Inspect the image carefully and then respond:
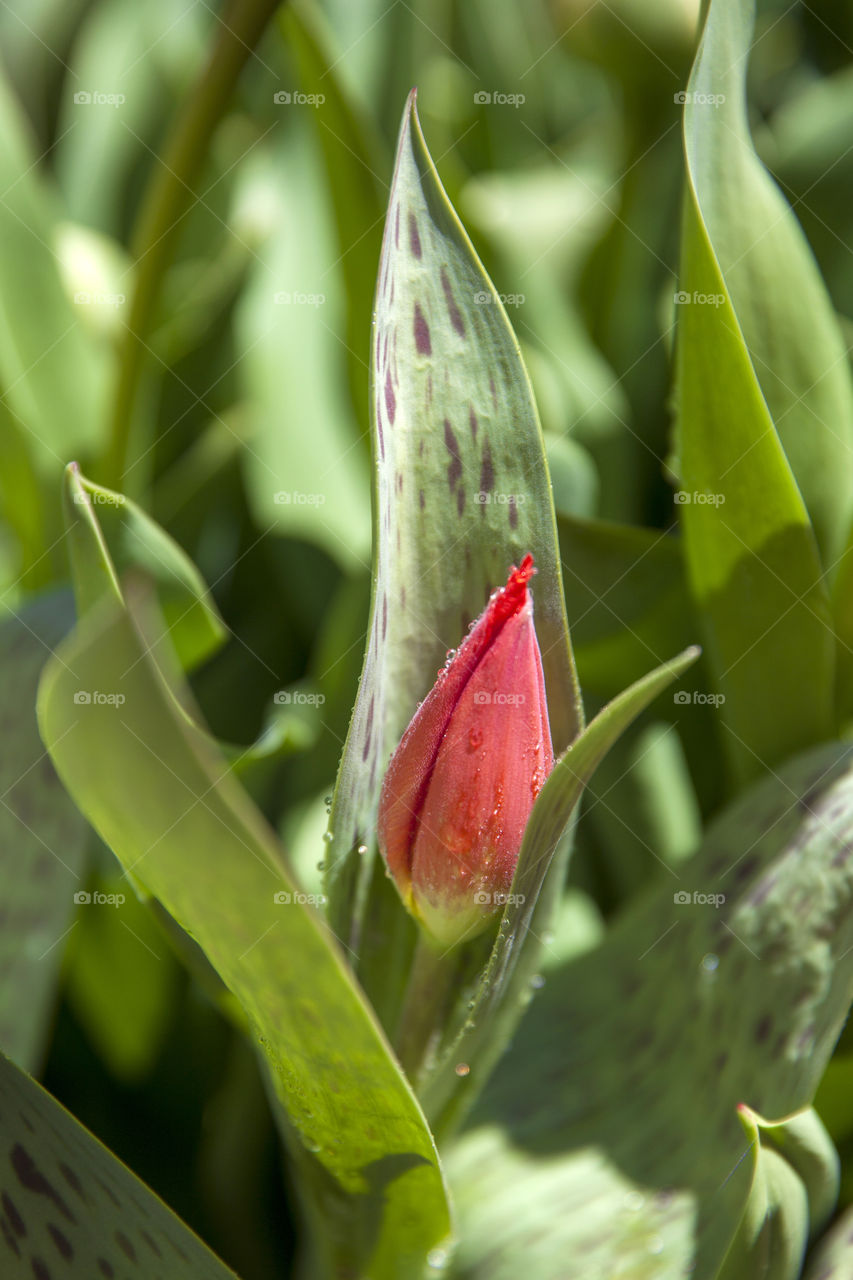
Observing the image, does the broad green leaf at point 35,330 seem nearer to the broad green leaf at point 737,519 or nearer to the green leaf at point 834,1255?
the broad green leaf at point 737,519

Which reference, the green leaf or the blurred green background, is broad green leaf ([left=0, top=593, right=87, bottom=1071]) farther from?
the green leaf

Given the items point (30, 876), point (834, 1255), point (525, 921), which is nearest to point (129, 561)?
point (30, 876)

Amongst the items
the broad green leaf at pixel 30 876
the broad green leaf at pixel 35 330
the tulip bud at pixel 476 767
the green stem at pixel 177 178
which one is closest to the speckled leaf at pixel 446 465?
the tulip bud at pixel 476 767

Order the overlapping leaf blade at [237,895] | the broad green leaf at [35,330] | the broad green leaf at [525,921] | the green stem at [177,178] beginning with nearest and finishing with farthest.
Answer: the overlapping leaf blade at [237,895] → the broad green leaf at [525,921] → the green stem at [177,178] → the broad green leaf at [35,330]

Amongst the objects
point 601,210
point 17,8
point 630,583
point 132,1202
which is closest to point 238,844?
point 132,1202

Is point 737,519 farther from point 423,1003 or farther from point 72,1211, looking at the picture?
point 72,1211

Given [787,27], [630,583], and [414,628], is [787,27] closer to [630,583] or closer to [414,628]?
[630,583]

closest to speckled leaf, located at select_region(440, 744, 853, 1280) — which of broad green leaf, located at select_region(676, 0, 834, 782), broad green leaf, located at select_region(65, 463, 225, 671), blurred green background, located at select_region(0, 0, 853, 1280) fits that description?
broad green leaf, located at select_region(676, 0, 834, 782)

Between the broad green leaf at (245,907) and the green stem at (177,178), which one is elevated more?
the green stem at (177,178)
